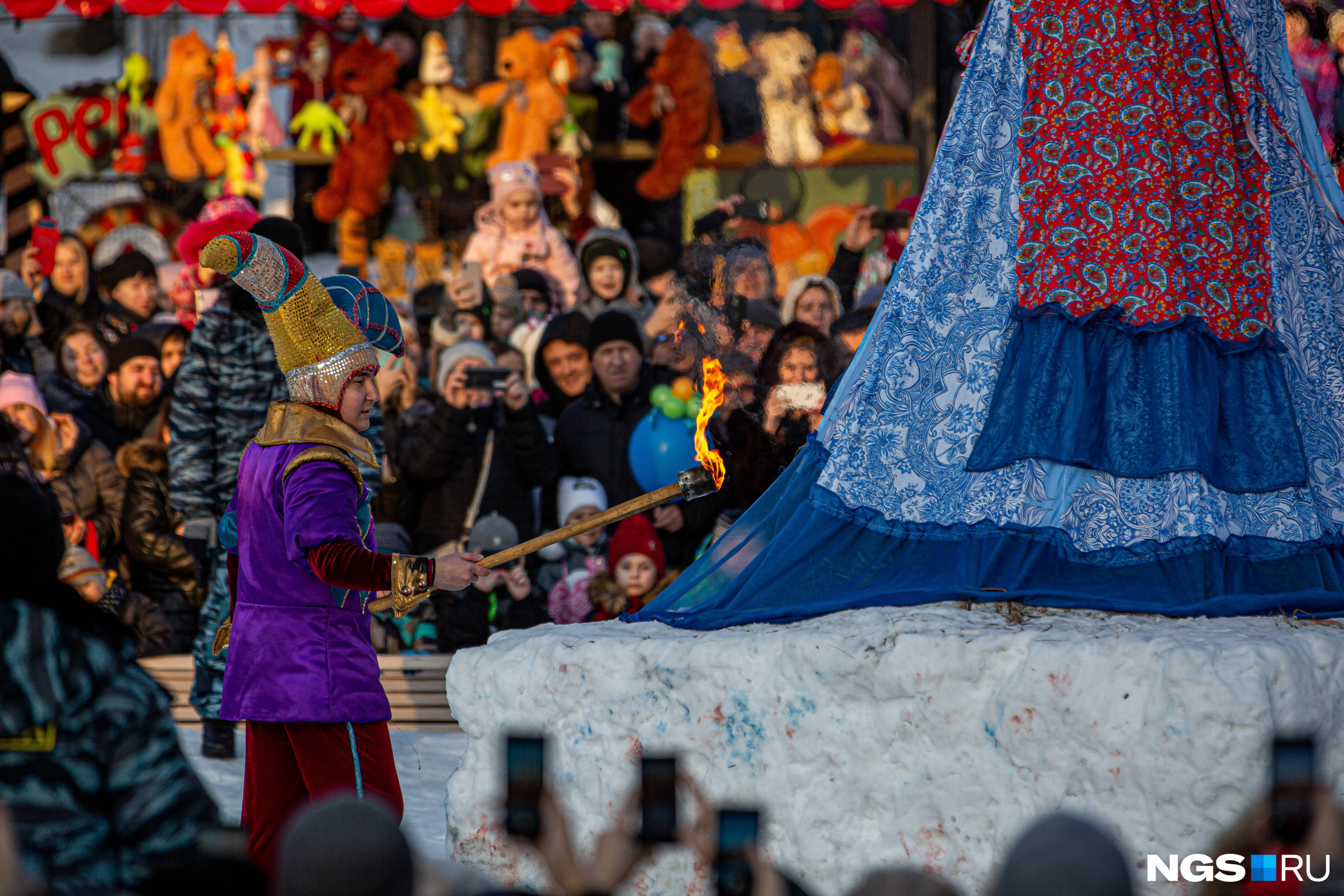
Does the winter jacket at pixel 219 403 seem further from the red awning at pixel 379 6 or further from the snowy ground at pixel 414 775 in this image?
the red awning at pixel 379 6

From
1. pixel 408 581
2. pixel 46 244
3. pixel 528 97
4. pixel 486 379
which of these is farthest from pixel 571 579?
pixel 528 97

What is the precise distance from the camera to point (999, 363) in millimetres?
3496

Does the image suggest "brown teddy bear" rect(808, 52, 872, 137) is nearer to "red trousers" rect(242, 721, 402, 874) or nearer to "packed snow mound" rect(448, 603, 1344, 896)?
"packed snow mound" rect(448, 603, 1344, 896)

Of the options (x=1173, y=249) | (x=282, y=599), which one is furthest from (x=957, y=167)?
(x=282, y=599)

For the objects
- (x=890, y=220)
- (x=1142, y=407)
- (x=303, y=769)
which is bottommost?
(x=303, y=769)

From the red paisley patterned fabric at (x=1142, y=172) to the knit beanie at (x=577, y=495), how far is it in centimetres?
244

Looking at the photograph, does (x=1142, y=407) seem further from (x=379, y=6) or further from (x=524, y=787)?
(x=379, y=6)

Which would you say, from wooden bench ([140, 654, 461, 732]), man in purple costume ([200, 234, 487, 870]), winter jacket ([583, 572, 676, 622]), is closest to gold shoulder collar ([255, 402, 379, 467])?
man in purple costume ([200, 234, 487, 870])

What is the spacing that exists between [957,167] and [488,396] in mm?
2552

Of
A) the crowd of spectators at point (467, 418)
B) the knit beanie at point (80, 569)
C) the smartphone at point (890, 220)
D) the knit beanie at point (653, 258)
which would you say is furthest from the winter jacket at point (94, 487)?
the smartphone at point (890, 220)

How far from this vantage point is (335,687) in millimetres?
2918

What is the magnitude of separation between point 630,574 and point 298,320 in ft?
7.76

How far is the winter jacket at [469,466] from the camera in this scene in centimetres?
563

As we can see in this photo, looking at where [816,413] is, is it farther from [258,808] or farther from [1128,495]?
[258,808]
